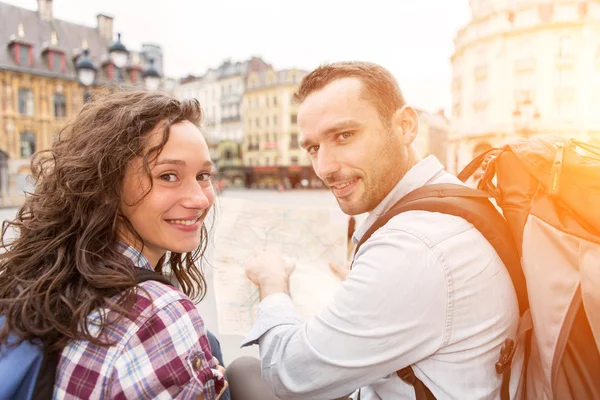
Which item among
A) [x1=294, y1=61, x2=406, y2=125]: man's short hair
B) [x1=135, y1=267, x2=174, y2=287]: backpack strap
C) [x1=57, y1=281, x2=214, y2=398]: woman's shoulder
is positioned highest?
[x1=294, y1=61, x2=406, y2=125]: man's short hair

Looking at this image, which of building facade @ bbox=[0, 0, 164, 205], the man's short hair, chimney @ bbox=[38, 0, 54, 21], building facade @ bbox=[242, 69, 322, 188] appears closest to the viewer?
the man's short hair

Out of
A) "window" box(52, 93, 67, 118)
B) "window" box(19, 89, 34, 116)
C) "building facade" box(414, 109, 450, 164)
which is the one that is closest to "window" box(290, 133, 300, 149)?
"building facade" box(414, 109, 450, 164)

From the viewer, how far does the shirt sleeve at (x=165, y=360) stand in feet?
→ 3.21

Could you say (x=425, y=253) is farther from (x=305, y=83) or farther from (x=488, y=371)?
(x=305, y=83)

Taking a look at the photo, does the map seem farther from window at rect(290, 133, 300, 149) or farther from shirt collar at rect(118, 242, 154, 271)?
window at rect(290, 133, 300, 149)

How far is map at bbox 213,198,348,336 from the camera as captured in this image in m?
2.03

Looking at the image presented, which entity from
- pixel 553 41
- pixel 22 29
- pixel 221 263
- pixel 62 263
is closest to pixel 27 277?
pixel 62 263

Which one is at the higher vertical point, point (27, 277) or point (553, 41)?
point (553, 41)

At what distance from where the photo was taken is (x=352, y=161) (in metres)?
1.68

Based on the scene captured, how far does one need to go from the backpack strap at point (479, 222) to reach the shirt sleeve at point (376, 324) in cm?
13

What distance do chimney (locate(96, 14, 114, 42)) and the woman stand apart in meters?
33.6

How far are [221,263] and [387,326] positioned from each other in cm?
124

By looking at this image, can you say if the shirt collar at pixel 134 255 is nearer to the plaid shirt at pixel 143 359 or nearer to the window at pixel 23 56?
the plaid shirt at pixel 143 359

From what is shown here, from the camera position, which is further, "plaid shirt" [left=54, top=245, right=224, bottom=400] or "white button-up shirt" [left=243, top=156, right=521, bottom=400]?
"white button-up shirt" [left=243, top=156, right=521, bottom=400]
